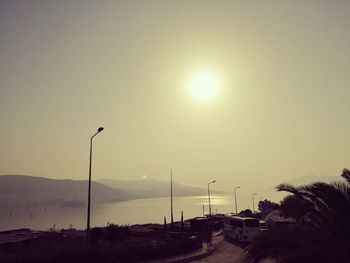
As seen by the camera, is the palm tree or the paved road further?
the paved road

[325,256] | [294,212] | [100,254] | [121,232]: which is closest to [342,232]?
[325,256]

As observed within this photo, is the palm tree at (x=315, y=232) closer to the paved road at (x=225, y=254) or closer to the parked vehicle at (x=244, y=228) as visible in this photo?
the paved road at (x=225, y=254)

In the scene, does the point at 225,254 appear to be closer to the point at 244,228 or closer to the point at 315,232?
the point at 244,228

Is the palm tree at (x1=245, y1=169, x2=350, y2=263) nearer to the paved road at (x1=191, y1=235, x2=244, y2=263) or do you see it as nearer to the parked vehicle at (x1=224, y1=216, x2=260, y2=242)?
the paved road at (x1=191, y1=235, x2=244, y2=263)

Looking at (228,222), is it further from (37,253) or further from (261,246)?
(261,246)

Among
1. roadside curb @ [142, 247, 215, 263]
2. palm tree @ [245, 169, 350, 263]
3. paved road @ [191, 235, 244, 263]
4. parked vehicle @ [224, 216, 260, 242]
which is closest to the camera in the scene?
palm tree @ [245, 169, 350, 263]

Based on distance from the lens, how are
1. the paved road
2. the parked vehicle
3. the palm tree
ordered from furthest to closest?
the parked vehicle
the paved road
the palm tree

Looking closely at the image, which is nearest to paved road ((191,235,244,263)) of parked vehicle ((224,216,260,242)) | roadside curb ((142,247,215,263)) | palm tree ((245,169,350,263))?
roadside curb ((142,247,215,263))

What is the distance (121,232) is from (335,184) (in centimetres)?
2614

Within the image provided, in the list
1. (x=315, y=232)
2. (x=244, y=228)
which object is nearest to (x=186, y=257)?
(x=244, y=228)

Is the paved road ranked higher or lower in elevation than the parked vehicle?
lower

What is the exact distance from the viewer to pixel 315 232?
1286 centimetres

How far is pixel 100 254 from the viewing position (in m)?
23.5

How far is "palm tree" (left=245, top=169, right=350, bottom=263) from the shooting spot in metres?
11.7
